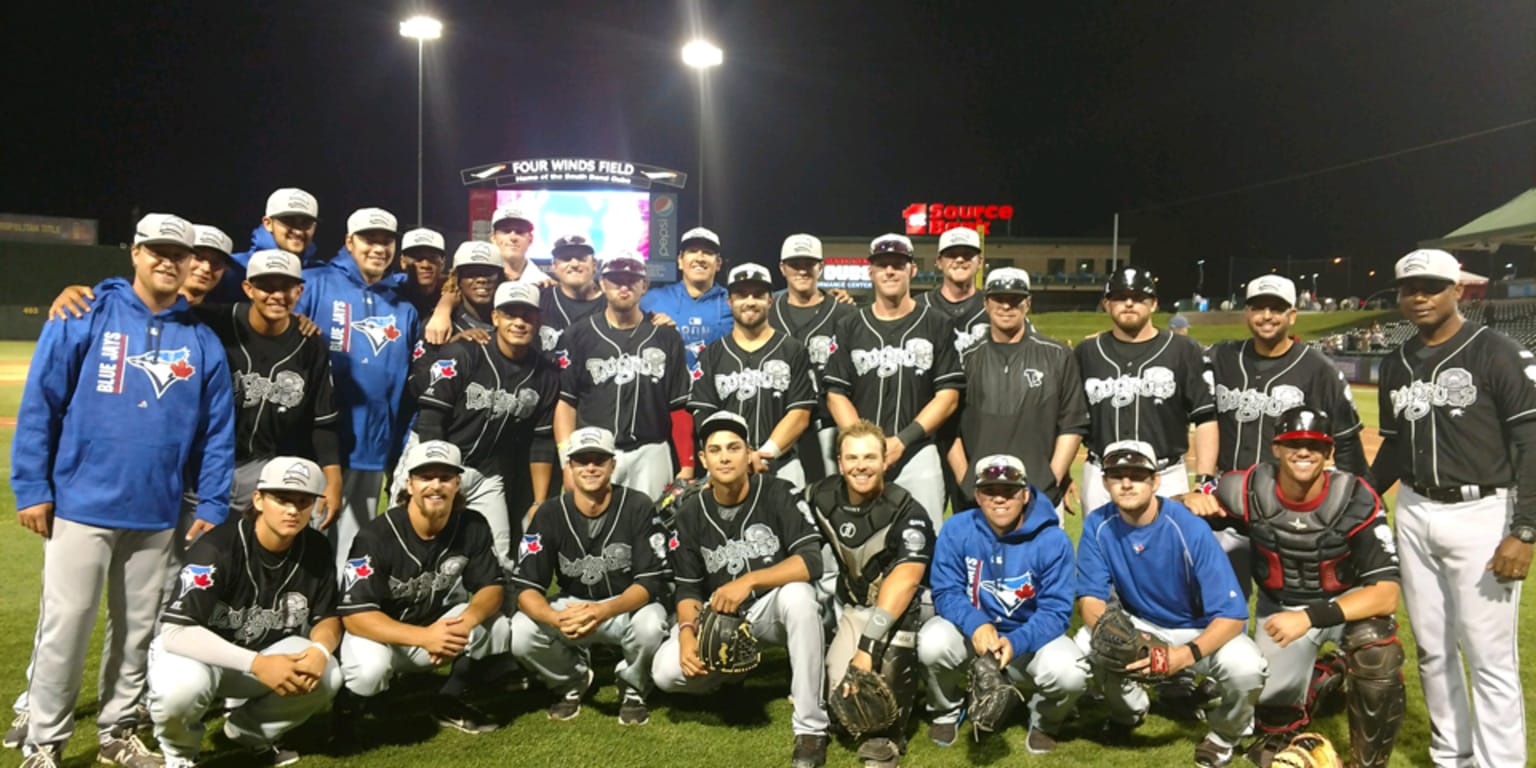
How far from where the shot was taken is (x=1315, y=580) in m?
4.34

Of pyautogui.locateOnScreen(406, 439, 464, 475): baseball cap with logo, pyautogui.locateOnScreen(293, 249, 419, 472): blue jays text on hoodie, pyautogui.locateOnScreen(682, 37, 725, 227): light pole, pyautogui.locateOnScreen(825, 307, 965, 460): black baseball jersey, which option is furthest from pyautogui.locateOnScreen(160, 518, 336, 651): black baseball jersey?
pyautogui.locateOnScreen(682, 37, 725, 227): light pole

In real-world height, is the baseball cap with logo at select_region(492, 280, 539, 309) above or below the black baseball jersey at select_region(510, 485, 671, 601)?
above

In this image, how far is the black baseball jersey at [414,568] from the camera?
4.29 metres

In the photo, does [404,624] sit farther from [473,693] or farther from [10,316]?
[10,316]

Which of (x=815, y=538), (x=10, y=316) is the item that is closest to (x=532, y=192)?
(x=815, y=538)

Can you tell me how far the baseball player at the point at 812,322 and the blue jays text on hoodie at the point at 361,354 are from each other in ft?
7.62

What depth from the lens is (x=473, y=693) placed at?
16.3ft

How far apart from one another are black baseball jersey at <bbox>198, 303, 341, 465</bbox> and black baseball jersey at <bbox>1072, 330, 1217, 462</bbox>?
4071mm

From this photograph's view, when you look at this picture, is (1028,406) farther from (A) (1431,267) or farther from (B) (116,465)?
(B) (116,465)

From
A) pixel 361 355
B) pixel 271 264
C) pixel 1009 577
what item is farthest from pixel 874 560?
pixel 271 264

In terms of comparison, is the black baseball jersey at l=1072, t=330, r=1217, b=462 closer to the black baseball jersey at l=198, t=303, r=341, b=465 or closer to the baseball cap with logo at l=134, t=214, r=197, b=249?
the black baseball jersey at l=198, t=303, r=341, b=465

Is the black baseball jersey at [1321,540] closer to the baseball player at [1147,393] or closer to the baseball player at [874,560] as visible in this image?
the baseball player at [1147,393]

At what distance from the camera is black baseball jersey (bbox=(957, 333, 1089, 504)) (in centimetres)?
525

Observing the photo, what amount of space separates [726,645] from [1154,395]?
8.78 feet
